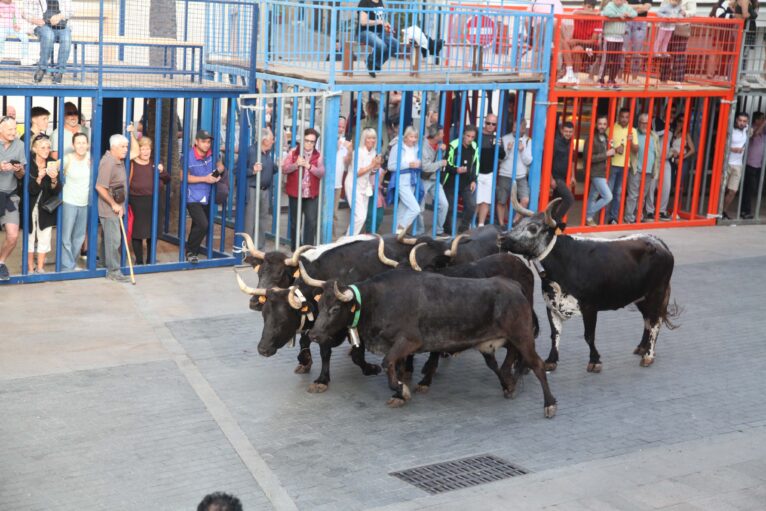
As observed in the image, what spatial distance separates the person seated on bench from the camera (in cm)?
1362

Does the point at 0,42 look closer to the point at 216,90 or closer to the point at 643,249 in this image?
the point at 216,90

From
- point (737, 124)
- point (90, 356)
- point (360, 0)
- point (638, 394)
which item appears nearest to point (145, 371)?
point (90, 356)

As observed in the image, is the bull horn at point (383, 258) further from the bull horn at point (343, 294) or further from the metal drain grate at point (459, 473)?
the metal drain grate at point (459, 473)

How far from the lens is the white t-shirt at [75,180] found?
13.8 metres

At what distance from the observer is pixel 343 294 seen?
987 centimetres

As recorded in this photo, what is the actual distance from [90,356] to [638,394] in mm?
5491

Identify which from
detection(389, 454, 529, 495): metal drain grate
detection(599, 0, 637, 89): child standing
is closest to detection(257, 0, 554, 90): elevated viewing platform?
detection(599, 0, 637, 89): child standing

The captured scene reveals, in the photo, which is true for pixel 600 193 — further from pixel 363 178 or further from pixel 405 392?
pixel 405 392

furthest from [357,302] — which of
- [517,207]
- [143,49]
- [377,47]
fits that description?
[143,49]

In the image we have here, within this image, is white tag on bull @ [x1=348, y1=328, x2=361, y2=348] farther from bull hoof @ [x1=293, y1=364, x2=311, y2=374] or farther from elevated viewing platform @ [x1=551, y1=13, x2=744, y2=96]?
elevated viewing platform @ [x1=551, y1=13, x2=744, y2=96]

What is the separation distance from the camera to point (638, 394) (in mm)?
11023

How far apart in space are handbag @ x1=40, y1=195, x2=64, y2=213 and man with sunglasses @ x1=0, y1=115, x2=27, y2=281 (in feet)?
1.01

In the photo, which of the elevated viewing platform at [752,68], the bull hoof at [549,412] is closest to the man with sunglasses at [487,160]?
the elevated viewing platform at [752,68]

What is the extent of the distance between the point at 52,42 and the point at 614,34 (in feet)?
29.3
